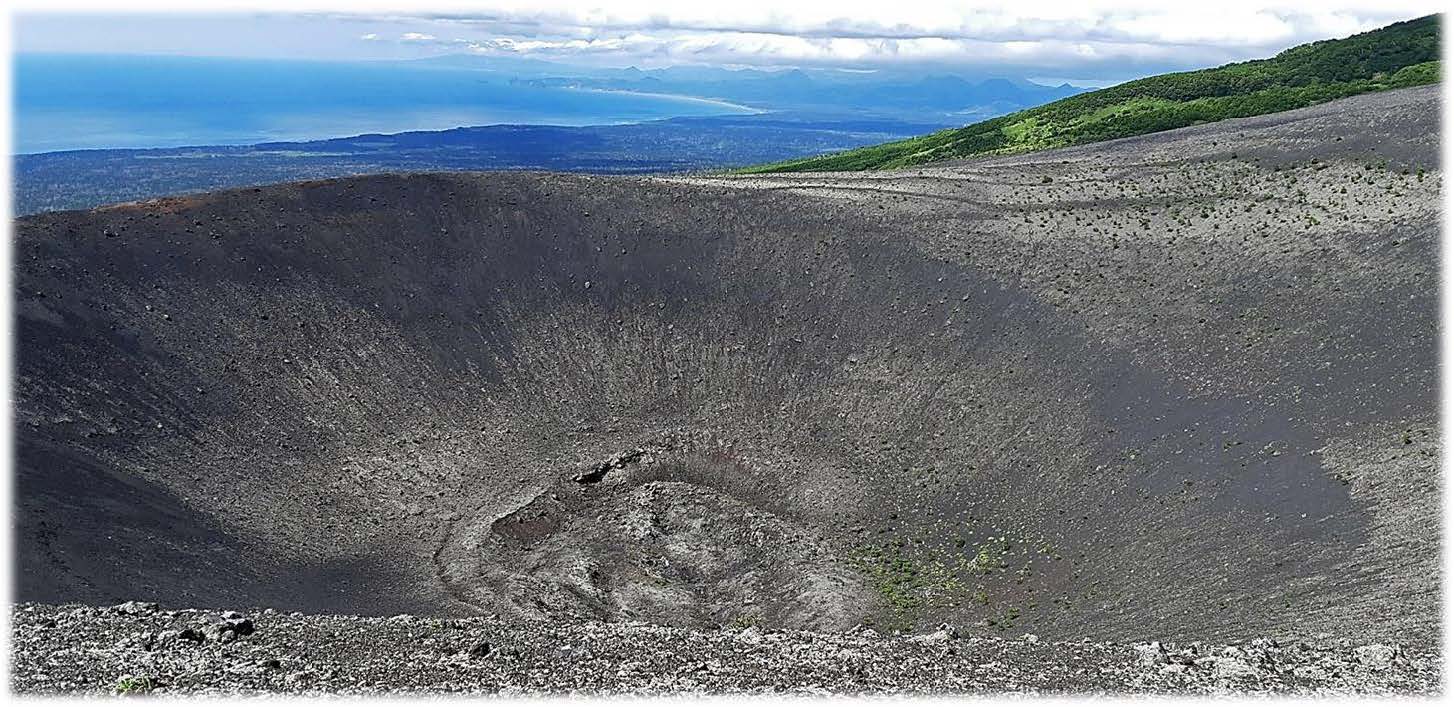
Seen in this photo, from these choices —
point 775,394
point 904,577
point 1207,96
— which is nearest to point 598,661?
point 904,577

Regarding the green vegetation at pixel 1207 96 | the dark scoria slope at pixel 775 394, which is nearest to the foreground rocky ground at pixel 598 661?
the dark scoria slope at pixel 775 394

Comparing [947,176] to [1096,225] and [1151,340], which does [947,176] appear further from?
[1151,340]

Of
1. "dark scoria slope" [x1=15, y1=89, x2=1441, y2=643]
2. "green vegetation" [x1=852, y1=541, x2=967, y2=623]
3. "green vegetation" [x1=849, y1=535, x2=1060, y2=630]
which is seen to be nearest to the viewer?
"dark scoria slope" [x1=15, y1=89, x2=1441, y2=643]

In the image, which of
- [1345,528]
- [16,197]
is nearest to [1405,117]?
[1345,528]

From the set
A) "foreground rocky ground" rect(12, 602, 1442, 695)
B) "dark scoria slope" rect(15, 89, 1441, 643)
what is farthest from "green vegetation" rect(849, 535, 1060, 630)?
"foreground rocky ground" rect(12, 602, 1442, 695)

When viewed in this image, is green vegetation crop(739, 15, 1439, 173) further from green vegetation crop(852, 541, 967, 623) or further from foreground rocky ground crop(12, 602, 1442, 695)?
foreground rocky ground crop(12, 602, 1442, 695)
